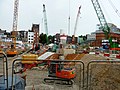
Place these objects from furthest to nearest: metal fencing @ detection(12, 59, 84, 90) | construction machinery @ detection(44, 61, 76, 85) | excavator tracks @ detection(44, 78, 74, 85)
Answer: construction machinery @ detection(44, 61, 76, 85)
excavator tracks @ detection(44, 78, 74, 85)
metal fencing @ detection(12, 59, 84, 90)

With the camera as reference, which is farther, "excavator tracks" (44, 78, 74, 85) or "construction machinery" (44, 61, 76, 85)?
"construction machinery" (44, 61, 76, 85)

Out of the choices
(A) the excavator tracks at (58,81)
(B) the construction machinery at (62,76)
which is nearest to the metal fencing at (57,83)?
(A) the excavator tracks at (58,81)

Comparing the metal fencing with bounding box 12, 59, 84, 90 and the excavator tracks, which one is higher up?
the metal fencing with bounding box 12, 59, 84, 90

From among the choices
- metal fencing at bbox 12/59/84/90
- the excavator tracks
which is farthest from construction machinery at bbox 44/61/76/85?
metal fencing at bbox 12/59/84/90

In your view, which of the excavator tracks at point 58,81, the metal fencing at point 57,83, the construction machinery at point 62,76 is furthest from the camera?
the construction machinery at point 62,76

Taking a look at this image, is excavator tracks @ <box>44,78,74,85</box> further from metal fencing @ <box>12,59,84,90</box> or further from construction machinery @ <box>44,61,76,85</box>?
metal fencing @ <box>12,59,84,90</box>

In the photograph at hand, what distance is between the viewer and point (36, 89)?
371 inches

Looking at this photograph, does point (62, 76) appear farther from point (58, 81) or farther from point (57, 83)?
point (57, 83)

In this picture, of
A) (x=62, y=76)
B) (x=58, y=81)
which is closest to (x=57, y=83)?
(x=58, y=81)

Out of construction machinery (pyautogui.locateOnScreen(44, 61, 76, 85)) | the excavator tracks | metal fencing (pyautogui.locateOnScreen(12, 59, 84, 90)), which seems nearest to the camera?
metal fencing (pyautogui.locateOnScreen(12, 59, 84, 90))

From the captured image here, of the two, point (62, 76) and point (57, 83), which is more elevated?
point (62, 76)

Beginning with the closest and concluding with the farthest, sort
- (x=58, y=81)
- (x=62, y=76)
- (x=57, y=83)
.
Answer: (x=57, y=83)
(x=58, y=81)
(x=62, y=76)

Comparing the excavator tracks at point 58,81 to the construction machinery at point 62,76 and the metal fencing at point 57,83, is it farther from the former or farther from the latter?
the metal fencing at point 57,83

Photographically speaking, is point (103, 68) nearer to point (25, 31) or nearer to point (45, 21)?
point (45, 21)
